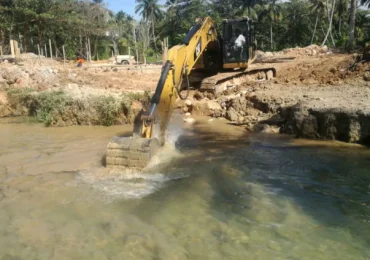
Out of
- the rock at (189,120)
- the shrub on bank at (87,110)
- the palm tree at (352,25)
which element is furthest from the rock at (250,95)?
the palm tree at (352,25)

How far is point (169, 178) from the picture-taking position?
18.2 ft

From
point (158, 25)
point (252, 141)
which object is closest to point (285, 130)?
point (252, 141)

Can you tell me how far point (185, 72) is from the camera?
23.8 ft

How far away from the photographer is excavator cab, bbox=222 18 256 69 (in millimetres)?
10914

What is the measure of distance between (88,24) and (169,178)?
93.4 ft

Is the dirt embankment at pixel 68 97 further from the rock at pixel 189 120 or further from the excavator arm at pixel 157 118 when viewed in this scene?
the excavator arm at pixel 157 118

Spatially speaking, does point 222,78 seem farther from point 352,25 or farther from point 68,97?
point 352,25

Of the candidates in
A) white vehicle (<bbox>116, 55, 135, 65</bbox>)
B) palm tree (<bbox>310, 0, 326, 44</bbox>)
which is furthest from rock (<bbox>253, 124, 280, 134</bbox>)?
palm tree (<bbox>310, 0, 326, 44</bbox>)

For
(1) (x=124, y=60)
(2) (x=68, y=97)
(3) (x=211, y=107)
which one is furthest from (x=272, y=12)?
(2) (x=68, y=97)

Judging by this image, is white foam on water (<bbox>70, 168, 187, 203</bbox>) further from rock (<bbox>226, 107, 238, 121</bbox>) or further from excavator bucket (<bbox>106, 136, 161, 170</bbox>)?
rock (<bbox>226, 107, 238, 121</bbox>)

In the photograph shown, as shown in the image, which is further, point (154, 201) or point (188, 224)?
point (154, 201)

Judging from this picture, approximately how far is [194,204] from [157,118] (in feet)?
6.35

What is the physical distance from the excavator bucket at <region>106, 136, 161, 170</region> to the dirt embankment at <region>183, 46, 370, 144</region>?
3.97 m

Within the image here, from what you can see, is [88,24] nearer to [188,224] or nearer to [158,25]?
[158,25]
